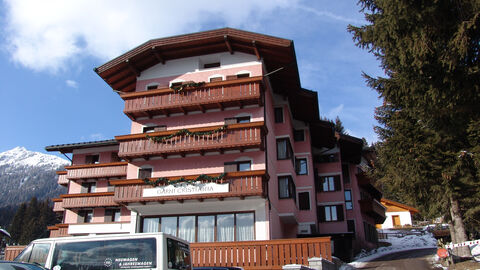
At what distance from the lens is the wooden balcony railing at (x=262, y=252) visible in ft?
69.0

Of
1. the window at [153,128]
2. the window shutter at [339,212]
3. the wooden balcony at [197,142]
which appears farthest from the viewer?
the window shutter at [339,212]

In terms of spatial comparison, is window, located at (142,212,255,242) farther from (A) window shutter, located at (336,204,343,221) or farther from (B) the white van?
(A) window shutter, located at (336,204,343,221)

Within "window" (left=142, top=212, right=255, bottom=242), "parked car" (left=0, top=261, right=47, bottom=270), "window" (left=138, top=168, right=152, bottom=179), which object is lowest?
"parked car" (left=0, top=261, right=47, bottom=270)

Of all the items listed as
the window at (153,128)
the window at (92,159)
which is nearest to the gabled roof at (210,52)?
the window at (153,128)

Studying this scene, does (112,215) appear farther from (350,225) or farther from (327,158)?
(350,225)

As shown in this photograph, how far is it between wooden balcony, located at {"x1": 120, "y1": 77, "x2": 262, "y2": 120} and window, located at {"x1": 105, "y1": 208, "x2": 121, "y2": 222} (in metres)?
11.5

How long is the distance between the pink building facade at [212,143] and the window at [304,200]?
3.2 inches

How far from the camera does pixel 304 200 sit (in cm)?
3428

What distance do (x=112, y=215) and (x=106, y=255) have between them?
24.9 metres

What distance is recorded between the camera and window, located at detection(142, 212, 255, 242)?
83.2 feet

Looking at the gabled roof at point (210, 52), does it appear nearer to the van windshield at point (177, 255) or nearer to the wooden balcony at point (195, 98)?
the wooden balcony at point (195, 98)

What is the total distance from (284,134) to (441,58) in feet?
61.4

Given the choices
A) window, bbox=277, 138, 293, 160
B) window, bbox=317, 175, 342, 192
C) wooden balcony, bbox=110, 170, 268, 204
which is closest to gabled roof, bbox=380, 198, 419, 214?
window, bbox=317, 175, 342, 192

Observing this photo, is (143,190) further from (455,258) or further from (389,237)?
(389,237)
